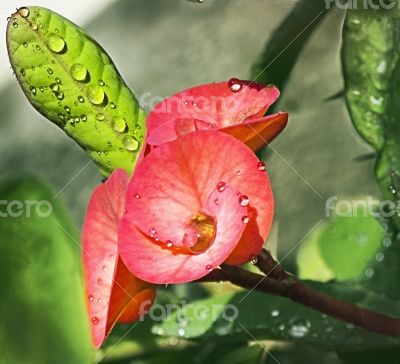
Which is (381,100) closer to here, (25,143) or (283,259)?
(283,259)

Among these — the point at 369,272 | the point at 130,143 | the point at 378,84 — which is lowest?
the point at 369,272

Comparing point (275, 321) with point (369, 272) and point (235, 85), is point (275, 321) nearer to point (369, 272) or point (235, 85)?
point (369, 272)

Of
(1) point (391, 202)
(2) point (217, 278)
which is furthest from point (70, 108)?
(1) point (391, 202)

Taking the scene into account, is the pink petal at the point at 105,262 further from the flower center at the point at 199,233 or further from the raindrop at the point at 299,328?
the raindrop at the point at 299,328

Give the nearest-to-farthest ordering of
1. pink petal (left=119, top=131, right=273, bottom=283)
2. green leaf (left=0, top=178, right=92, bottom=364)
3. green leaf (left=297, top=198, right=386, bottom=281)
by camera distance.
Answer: pink petal (left=119, top=131, right=273, bottom=283) < green leaf (left=0, top=178, right=92, bottom=364) < green leaf (left=297, top=198, right=386, bottom=281)
